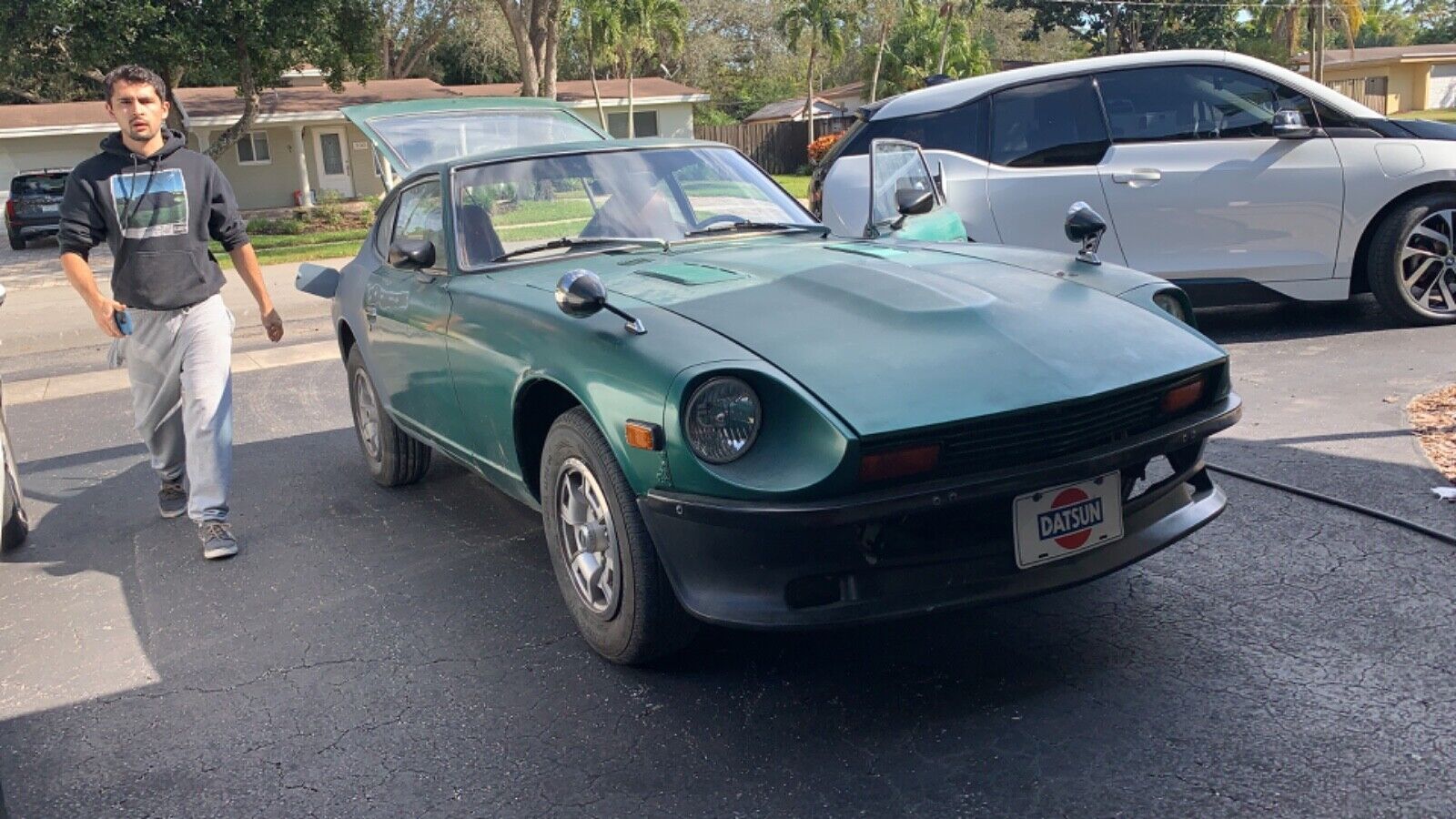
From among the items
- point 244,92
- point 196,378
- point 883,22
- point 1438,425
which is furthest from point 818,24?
point 196,378

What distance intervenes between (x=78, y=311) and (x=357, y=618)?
36.4ft

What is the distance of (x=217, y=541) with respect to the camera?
502 cm

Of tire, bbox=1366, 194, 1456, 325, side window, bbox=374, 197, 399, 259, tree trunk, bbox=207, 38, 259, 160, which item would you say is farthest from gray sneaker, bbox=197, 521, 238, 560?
tree trunk, bbox=207, 38, 259, 160

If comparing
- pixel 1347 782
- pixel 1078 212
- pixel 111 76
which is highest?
pixel 111 76

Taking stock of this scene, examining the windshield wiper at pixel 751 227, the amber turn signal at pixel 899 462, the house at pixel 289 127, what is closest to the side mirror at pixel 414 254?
the windshield wiper at pixel 751 227

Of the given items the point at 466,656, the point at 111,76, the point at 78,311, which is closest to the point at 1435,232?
the point at 466,656

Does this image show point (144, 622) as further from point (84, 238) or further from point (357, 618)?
point (84, 238)

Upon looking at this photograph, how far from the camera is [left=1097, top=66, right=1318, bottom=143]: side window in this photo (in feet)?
24.7

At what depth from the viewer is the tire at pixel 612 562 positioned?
3.35 metres

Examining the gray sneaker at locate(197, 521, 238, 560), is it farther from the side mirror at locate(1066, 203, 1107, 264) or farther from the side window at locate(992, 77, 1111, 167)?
the side window at locate(992, 77, 1111, 167)

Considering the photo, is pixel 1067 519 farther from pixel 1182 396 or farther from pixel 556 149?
pixel 556 149

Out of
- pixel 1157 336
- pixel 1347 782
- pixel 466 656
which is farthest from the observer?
pixel 466 656

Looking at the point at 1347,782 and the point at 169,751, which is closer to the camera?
the point at 1347,782

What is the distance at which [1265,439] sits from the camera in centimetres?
559
